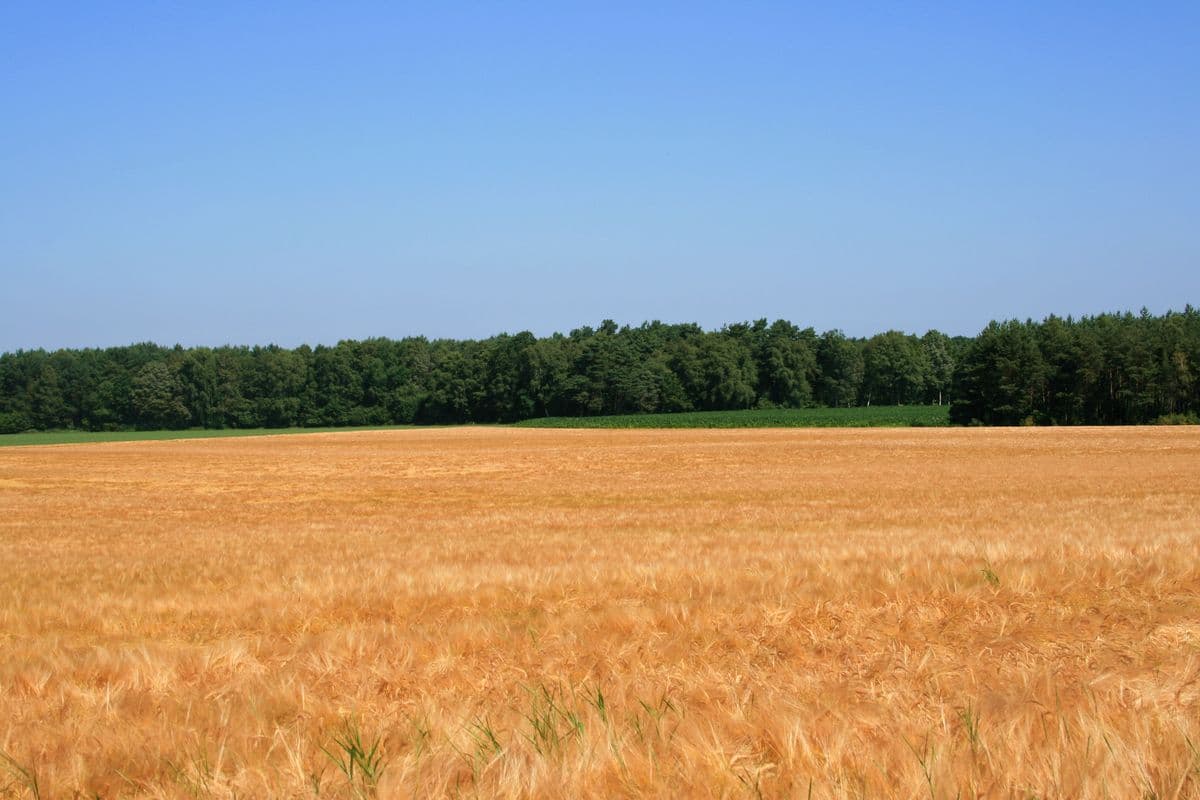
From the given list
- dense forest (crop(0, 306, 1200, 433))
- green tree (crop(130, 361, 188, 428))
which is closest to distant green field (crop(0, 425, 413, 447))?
green tree (crop(130, 361, 188, 428))

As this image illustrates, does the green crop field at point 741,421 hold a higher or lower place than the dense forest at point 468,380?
lower

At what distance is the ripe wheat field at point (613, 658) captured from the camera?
154 inches

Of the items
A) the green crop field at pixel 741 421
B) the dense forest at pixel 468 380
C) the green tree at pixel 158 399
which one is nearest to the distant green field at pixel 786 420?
the green crop field at pixel 741 421

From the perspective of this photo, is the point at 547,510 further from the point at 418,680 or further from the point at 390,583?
the point at 418,680

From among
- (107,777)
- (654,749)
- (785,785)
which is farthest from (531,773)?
(107,777)

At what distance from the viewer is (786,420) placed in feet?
346

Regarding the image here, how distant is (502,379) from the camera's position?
456 feet

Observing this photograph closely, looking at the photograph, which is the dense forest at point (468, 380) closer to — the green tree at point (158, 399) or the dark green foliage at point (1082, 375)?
the green tree at point (158, 399)

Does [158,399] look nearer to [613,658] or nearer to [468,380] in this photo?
[468,380]

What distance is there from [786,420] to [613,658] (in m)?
101

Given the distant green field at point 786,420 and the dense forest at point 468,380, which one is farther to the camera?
the dense forest at point 468,380

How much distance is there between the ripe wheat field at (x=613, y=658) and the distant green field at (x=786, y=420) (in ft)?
269

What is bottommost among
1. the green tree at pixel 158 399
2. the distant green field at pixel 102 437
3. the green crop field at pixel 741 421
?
the distant green field at pixel 102 437

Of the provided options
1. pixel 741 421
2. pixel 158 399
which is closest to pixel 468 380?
pixel 158 399
